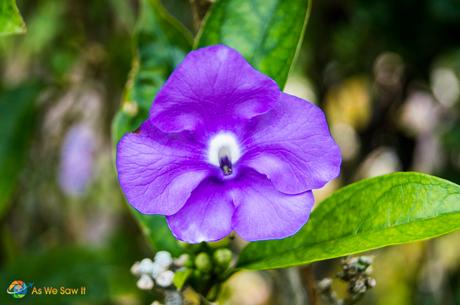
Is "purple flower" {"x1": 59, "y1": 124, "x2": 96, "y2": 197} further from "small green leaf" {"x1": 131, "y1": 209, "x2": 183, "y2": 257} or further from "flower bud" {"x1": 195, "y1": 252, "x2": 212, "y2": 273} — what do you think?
"flower bud" {"x1": 195, "y1": 252, "x2": 212, "y2": 273}

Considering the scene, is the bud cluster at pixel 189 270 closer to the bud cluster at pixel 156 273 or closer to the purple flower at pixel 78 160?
the bud cluster at pixel 156 273

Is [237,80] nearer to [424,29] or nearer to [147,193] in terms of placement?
[147,193]

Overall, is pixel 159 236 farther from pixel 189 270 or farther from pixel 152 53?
pixel 152 53

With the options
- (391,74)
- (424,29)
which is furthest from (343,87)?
(424,29)

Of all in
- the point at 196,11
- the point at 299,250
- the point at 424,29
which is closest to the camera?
the point at 299,250

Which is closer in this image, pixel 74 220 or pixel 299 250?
pixel 299 250

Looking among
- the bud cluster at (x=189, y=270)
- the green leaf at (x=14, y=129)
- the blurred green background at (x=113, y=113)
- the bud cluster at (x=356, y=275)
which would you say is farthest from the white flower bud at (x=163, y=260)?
the green leaf at (x=14, y=129)
